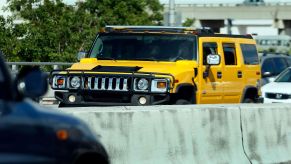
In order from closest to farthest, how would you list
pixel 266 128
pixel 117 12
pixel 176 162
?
pixel 176 162 → pixel 266 128 → pixel 117 12

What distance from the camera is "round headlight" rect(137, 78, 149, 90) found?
15645mm

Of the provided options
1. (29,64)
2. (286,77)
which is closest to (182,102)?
(286,77)

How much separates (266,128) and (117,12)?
26873 mm

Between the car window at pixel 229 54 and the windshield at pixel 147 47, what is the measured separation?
1.30 meters

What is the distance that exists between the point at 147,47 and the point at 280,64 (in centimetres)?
1257

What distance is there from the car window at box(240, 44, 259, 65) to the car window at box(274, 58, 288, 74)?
8.99 meters

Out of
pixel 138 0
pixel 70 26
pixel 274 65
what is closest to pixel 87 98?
pixel 274 65

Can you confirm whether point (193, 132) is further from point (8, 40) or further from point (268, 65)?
point (8, 40)

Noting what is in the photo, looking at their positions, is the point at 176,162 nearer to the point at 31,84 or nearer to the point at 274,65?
the point at 31,84

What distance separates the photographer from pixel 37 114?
614cm

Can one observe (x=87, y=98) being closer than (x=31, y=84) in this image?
No

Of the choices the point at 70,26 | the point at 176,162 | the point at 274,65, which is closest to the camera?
the point at 176,162

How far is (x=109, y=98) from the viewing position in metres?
16.0

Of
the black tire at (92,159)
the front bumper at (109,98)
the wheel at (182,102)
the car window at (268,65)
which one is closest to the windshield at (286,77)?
the car window at (268,65)
